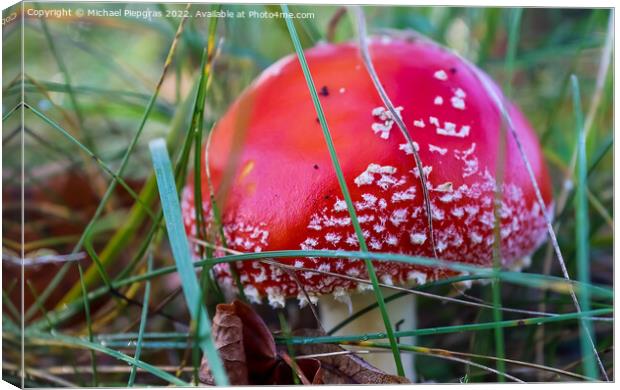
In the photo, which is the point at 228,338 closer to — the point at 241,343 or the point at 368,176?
the point at 241,343

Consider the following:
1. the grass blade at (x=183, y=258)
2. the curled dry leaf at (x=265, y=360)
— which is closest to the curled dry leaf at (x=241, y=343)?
the curled dry leaf at (x=265, y=360)

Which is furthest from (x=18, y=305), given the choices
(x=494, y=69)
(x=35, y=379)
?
(x=494, y=69)

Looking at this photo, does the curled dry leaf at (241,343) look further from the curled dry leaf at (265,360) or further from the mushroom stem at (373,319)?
the mushroom stem at (373,319)

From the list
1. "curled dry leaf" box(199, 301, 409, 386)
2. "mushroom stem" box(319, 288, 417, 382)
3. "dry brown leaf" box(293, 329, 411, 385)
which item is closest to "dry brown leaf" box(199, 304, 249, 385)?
"curled dry leaf" box(199, 301, 409, 386)

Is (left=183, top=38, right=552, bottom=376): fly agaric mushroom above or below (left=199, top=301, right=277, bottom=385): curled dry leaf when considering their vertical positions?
above

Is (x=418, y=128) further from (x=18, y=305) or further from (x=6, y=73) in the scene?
(x=18, y=305)

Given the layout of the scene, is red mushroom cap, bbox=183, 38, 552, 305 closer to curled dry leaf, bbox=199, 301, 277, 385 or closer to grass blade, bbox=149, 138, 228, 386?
curled dry leaf, bbox=199, 301, 277, 385

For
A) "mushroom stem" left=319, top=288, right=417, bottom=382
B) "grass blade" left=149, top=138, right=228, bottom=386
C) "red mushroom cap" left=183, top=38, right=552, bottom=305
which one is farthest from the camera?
"mushroom stem" left=319, top=288, right=417, bottom=382

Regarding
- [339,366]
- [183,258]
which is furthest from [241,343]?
[183,258]
